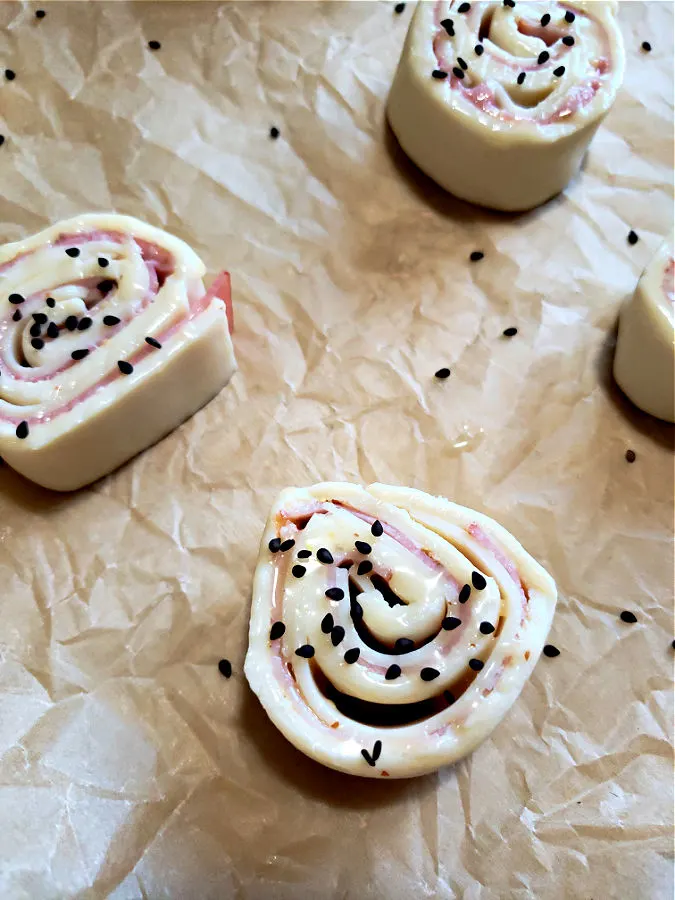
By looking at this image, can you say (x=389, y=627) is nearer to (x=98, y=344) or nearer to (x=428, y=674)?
(x=428, y=674)

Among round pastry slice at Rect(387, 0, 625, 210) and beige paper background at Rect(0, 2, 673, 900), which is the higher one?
round pastry slice at Rect(387, 0, 625, 210)

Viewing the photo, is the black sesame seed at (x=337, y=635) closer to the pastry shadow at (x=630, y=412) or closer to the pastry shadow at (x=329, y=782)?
the pastry shadow at (x=329, y=782)

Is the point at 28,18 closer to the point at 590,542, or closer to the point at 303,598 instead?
the point at 303,598

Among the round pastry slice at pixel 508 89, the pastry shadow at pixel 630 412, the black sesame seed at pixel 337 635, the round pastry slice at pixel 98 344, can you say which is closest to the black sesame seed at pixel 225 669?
the black sesame seed at pixel 337 635

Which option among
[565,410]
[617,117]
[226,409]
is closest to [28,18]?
[226,409]

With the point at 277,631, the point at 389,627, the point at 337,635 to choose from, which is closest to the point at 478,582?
the point at 389,627

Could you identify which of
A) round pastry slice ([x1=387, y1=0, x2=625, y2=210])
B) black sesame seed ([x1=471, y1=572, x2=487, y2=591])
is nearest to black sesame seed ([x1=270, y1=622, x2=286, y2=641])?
black sesame seed ([x1=471, y1=572, x2=487, y2=591])

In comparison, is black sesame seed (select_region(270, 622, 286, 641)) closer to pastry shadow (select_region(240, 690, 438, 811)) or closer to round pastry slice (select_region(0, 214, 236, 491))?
pastry shadow (select_region(240, 690, 438, 811))
